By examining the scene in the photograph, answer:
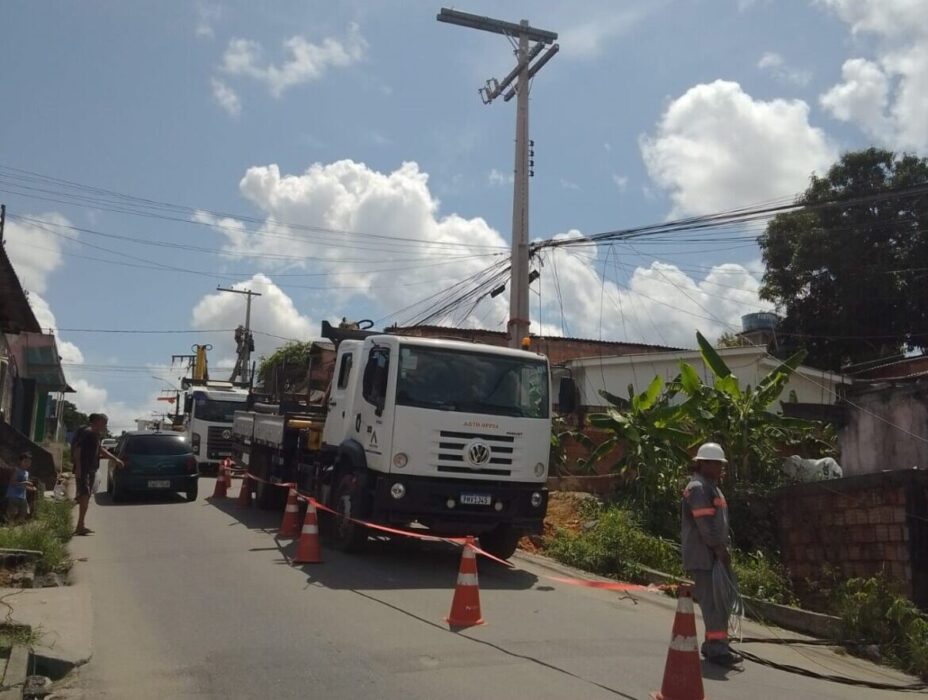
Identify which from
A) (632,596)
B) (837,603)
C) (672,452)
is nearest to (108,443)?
(672,452)

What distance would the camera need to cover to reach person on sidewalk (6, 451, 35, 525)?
41.3ft

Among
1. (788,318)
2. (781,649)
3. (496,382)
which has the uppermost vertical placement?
(788,318)

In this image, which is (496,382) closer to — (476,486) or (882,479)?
(476,486)

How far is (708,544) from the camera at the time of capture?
22.7 ft

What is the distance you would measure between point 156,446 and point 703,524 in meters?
14.9

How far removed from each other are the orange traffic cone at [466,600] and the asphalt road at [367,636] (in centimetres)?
13

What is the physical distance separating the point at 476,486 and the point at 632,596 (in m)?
2.18

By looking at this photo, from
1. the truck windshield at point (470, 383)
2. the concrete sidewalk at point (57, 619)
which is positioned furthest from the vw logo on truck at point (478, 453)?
the concrete sidewalk at point (57, 619)

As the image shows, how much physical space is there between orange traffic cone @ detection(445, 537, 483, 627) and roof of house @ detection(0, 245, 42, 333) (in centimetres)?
748

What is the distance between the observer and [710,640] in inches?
271

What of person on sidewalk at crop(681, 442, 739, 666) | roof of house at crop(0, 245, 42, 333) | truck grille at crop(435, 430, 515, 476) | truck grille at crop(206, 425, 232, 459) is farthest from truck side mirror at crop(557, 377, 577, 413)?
truck grille at crop(206, 425, 232, 459)

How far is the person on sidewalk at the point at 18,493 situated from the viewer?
12578 mm

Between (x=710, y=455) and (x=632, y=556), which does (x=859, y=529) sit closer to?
(x=632, y=556)

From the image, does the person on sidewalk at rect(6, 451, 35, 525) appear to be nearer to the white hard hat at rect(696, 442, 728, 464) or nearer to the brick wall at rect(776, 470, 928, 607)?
the white hard hat at rect(696, 442, 728, 464)
